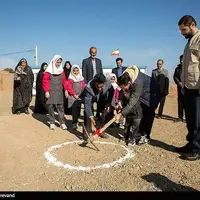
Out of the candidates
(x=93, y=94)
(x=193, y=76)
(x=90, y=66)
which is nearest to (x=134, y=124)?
(x=93, y=94)

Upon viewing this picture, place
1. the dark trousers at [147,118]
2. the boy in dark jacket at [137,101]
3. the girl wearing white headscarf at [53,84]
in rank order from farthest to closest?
the girl wearing white headscarf at [53,84]
the dark trousers at [147,118]
the boy in dark jacket at [137,101]

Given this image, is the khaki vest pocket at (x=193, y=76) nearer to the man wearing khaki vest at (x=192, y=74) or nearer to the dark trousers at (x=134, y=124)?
the man wearing khaki vest at (x=192, y=74)

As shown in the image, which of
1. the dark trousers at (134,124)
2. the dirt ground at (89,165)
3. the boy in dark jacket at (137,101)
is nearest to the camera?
the dirt ground at (89,165)

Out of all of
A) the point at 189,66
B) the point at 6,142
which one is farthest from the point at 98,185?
the point at 6,142

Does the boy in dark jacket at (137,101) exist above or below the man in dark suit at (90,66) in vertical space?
below

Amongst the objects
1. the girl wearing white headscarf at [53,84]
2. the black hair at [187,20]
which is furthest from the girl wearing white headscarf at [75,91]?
the black hair at [187,20]

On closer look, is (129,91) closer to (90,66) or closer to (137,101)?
(137,101)

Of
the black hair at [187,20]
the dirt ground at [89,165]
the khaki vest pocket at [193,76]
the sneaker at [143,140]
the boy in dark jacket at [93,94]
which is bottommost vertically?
the dirt ground at [89,165]

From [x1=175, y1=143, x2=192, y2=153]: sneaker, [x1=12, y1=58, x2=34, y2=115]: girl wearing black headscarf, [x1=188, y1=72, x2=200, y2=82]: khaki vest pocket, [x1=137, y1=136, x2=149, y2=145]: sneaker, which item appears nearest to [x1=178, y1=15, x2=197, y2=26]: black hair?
[x1=188, y1=72, x2=200, y2=82]: khaki vest pocket

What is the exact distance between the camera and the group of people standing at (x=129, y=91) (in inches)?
191

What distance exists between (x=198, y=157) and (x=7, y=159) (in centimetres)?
341

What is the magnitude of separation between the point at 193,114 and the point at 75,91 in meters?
3.61

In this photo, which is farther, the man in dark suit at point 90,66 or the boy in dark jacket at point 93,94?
the man in dark suit at point 90,66

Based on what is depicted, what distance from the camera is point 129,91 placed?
5699 mm
